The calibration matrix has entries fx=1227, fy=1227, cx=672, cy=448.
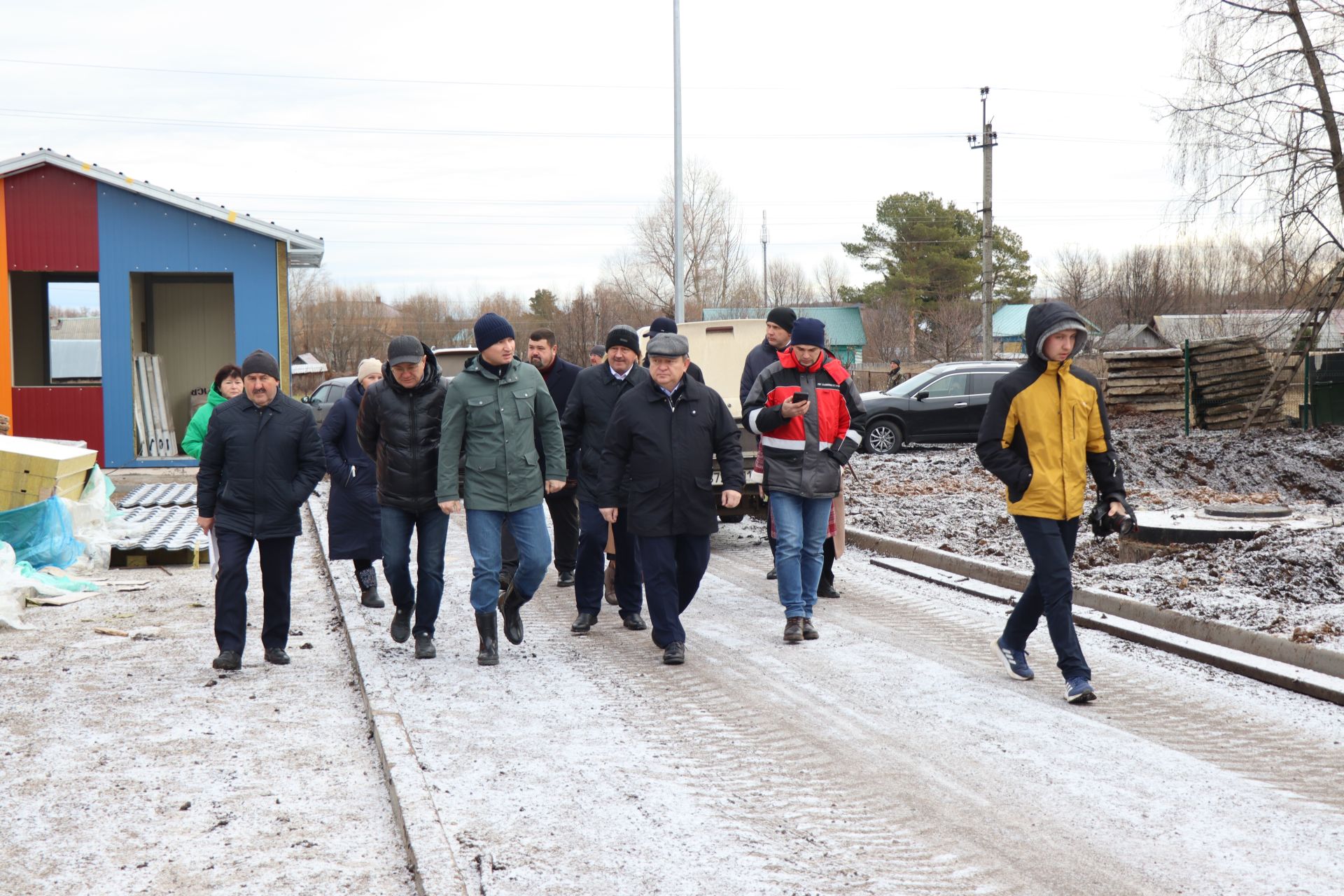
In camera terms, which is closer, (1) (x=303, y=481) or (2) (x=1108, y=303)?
(1) (x=303, y=481)

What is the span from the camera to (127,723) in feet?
19.5

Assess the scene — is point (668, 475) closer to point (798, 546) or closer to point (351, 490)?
point (798, 546)

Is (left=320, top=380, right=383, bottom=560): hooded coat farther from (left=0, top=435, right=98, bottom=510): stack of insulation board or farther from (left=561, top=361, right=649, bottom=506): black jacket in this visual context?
(left=0, top=435, right=98, bottom=510): stack of insulation board

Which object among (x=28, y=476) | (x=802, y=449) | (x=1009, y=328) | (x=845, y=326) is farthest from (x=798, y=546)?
(x=845, y=326)

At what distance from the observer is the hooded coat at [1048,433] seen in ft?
20.6

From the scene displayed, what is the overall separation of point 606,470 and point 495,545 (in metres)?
0.80

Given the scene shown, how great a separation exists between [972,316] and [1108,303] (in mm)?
17823

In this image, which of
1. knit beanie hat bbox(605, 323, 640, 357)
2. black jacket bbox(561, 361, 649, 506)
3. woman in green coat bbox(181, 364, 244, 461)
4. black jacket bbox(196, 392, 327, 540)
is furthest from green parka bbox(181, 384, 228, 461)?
knit beanie hat bbox(605, 323, 640, 357)


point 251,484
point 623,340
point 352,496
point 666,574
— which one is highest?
point 623,340

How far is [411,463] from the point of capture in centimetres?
726

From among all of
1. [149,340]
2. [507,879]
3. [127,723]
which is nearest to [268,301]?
[149,340]

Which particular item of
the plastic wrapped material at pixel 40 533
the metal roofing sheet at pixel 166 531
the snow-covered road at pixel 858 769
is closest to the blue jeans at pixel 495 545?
the snow-covered road at pixel 858 769

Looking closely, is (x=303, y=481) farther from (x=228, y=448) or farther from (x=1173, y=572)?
(x=1173, y=572)

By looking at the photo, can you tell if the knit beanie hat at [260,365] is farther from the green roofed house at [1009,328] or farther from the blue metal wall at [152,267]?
the green roofed house at [1009,328]
